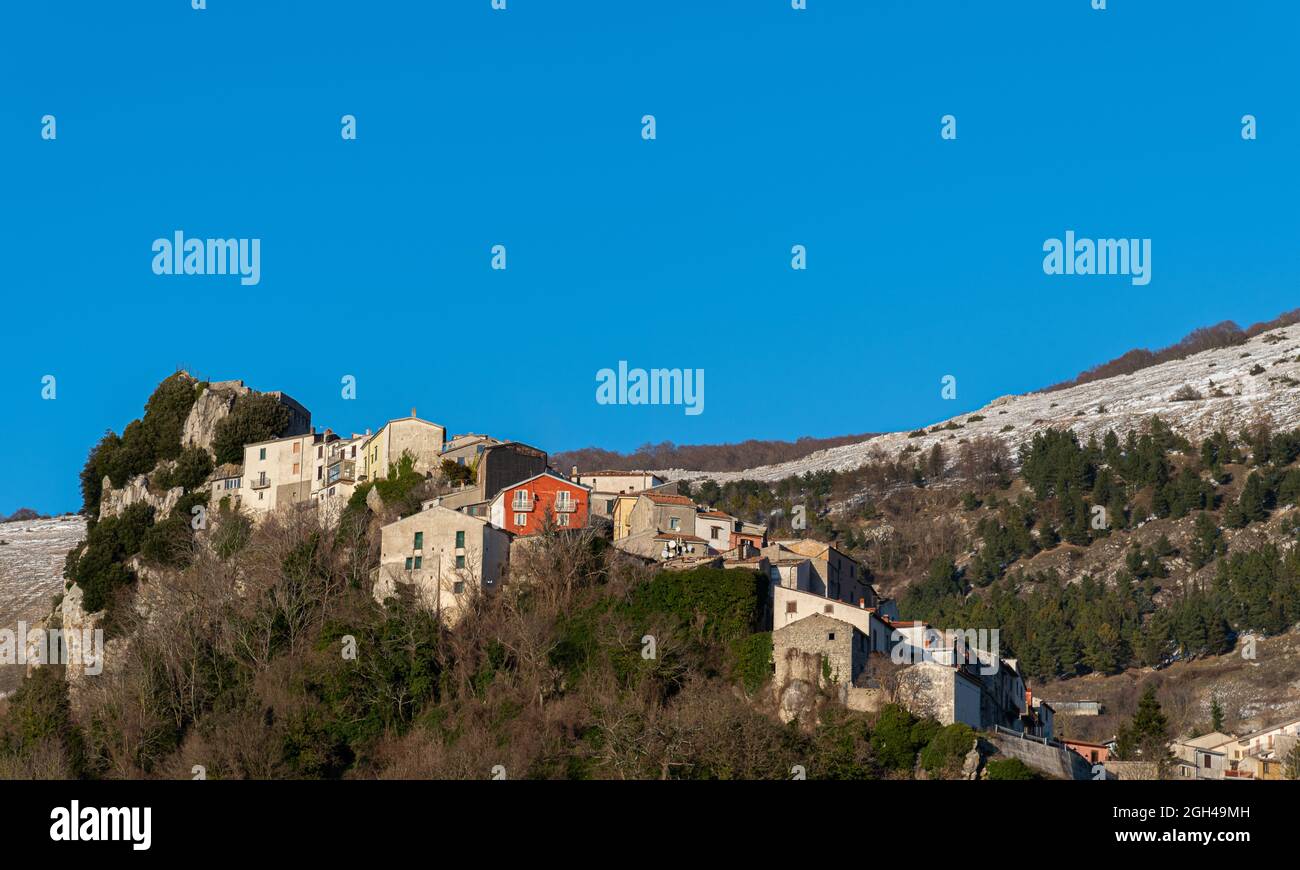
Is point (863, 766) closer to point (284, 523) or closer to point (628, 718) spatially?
point (628, 718)

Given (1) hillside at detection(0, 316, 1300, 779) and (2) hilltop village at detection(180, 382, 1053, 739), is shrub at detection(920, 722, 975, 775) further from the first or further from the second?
(2) hilltop village at detection(180, 382, 1053, 739)

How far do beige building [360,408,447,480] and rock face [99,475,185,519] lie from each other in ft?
43.8

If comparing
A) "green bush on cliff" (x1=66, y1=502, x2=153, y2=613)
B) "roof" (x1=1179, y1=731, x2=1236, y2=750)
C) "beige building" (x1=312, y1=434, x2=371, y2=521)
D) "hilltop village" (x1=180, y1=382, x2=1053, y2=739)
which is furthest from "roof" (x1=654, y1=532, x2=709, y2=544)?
"green bush on cliff" (x1=66, y1=502, x2=153, y2=613)

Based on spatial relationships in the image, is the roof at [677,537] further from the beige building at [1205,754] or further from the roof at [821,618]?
the beige building at [1205,754]

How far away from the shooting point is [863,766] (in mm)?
67875

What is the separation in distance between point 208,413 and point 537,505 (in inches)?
1065

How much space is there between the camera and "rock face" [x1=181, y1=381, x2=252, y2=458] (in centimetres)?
10319

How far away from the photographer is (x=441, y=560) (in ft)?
261

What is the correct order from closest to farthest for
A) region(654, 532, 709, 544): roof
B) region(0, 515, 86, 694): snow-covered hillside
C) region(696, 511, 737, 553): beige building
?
1. region(654, 532, 709, 544): roof
2. region(696, 511, 737, 553): beige building
3. region(0, 515, 86, 694): snow-covered hillside

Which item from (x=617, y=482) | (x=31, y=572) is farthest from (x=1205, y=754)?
(x=31, y=572)

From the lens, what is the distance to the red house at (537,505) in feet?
278

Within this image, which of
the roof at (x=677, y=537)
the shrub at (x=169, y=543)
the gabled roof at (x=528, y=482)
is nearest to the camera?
the roof at (x=677, y=537)

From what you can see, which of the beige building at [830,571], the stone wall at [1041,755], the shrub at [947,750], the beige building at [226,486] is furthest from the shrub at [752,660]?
the beige building at [226,486]

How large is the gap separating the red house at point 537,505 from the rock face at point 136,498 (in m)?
23.1
